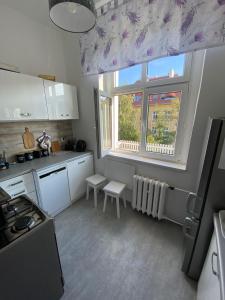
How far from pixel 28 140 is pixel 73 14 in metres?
1.79

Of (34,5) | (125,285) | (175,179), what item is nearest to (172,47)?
(175,179)

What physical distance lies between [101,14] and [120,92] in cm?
96

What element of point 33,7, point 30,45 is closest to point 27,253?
point 30,45

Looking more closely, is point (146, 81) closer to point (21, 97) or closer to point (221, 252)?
point (21, 97)

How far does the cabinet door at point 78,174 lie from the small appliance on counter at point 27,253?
3.78 feet

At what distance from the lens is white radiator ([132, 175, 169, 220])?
5.84ft

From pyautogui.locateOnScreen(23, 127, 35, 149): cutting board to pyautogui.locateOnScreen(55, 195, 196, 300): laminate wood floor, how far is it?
121 centimetres

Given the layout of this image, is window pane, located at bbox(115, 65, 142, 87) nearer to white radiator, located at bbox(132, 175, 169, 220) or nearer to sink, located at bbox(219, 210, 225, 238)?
white radiator, located at bbox(132, 175, 169, 220)

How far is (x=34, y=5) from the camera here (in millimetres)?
1745

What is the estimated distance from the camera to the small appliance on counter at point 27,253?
740 mm

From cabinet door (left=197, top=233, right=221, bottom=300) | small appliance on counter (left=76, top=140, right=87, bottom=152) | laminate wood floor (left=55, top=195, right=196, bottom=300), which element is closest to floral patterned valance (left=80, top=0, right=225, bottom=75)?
small appliance on counter (left=76, top=140, right=87, bottom=152)

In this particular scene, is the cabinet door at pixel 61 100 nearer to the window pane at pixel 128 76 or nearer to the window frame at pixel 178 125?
the window pane at pixel 128 76

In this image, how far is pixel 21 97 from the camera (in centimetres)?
173

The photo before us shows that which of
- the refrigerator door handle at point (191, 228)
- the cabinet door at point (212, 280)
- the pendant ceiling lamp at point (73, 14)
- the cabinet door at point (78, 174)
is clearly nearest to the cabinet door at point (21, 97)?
the cabinet door at point (78, 174)
